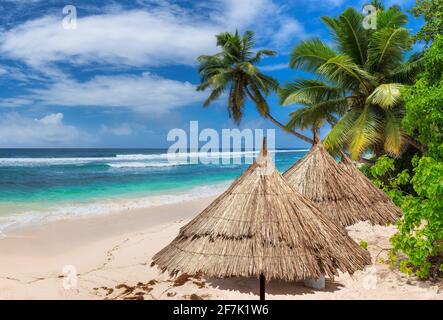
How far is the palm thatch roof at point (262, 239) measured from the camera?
15.3ft

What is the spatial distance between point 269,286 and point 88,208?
1143 centimetres

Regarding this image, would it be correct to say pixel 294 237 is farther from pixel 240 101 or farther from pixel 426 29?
pixel 240 101

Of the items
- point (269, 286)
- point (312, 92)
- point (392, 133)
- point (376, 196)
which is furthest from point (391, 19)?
point (269, 286)

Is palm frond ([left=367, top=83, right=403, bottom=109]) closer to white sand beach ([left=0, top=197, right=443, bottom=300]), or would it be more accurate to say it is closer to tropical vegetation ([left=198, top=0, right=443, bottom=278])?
tropical vegetation ([left=198, top=0, right=443, bottom=278])

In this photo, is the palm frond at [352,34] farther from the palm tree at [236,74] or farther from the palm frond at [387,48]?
the palm tree at [236,74]

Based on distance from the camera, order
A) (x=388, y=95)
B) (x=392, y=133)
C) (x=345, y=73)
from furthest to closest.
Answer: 1. (x=345, y=73)
2. (x=392, y=133)
3. (x=388, y=95)

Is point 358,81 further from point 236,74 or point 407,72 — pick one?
point 236,74

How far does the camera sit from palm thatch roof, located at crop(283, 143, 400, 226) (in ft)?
23.9

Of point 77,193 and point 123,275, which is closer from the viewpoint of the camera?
point 123,275

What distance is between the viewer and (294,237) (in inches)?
189

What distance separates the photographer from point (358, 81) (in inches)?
483

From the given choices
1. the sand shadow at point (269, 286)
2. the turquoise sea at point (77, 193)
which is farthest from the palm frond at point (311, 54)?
the turquoise sea at point (77, 193)

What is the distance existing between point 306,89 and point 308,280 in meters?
7.78
